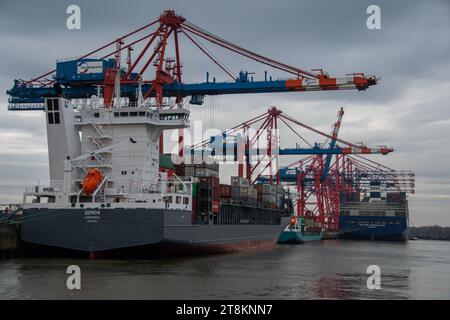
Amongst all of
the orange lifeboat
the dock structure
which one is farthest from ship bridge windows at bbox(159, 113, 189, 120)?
the dock structure

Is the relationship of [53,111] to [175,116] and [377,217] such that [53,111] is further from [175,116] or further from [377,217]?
[377,217]

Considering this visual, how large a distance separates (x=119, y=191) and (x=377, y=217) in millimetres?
81485

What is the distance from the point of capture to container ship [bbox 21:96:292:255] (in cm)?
3384

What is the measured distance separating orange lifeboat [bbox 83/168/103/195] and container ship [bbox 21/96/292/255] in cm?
6

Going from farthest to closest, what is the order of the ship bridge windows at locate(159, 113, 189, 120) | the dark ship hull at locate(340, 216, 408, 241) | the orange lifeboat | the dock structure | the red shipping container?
the dark ship hull at locate(340, 216, 408, 241) → the red shipping container → the ship bridge windows at locate(159, 113, 189, 120) → the orange lifeboat → the dock structure

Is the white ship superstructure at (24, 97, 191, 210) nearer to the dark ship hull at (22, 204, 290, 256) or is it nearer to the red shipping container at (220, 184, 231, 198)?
the dark ship hull at (22, 204, 290, 256)

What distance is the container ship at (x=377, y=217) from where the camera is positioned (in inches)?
4294

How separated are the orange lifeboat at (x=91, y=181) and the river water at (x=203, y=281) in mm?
4252

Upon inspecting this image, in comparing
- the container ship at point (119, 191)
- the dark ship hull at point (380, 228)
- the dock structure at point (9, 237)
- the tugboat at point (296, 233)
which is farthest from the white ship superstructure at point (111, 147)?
the dark ship hull at point (380, 228)

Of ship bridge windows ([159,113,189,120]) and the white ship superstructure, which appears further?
ship bridge windows ([159,113,189,120])

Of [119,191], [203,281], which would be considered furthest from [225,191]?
[203,281]

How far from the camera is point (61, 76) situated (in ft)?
164
